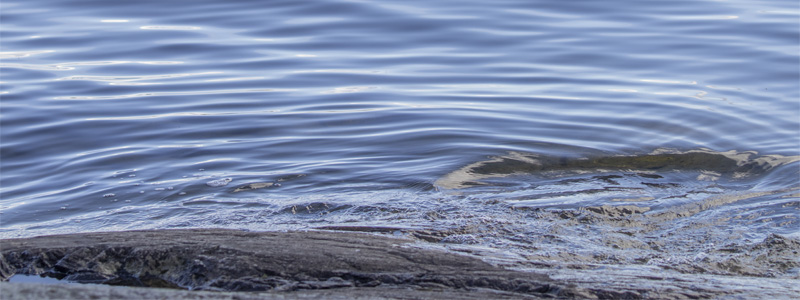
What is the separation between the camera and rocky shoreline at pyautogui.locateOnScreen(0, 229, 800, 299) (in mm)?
3049

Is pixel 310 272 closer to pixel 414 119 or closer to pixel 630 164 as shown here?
pixel 630 164

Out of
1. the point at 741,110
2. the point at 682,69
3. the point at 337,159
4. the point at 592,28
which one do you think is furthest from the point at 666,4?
the point at 337,159

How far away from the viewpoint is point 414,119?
773 cm

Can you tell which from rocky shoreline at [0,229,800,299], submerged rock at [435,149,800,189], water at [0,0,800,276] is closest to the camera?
rocky shoreline at [0,229,800,299]

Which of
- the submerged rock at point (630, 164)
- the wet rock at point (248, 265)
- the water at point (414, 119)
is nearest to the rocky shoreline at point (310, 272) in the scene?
the wet rock at point (248, 265)

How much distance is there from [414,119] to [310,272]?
15.1 feet

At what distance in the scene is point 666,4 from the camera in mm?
12750

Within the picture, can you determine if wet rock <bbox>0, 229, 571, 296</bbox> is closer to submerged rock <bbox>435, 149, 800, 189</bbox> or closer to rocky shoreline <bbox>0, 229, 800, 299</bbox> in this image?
rocky shoreline <bbox>0, 229, 800, 299</bbox>

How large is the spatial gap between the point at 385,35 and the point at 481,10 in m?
1.76

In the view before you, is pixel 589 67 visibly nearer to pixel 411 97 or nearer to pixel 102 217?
pixel 411 97

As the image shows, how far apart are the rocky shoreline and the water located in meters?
0.50

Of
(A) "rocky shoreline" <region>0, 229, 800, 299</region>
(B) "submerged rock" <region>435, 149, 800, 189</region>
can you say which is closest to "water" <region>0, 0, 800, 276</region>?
(B) "submerged rock" <region>435, 149, 800, 189</region>

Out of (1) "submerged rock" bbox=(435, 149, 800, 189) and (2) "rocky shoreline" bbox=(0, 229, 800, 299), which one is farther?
(1) "submerged rock" bbox=(435, 149, 800, 189)

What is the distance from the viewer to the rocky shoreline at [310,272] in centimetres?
305
